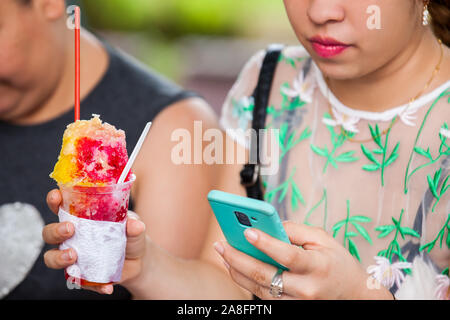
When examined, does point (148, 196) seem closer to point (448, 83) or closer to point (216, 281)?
point (216, 281)

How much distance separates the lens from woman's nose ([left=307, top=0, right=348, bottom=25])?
133 centimetres

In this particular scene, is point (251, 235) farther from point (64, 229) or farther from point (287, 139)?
point (287, 139)

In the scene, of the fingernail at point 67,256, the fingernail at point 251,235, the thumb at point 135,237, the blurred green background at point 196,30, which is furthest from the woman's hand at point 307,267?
the blurred green background at point 196,30

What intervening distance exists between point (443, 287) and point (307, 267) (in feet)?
1.61

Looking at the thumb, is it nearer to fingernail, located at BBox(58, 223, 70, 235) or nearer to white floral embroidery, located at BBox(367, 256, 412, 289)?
fingernail, located at BBox(58, 223, 70, 235)

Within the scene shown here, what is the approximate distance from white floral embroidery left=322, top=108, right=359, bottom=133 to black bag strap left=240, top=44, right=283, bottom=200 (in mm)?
188

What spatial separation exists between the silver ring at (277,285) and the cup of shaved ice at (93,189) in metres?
0.34

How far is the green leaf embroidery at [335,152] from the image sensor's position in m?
1.59

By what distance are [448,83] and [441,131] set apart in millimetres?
127

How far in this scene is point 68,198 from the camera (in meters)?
1.22

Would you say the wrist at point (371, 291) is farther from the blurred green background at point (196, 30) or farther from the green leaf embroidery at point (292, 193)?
the blurred green background at point (196, 30)

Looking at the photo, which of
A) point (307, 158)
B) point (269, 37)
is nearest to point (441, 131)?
point (307, 158)

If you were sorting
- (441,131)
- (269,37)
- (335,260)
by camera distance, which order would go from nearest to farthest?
1. (335,260)
2. (441,131)
3. (269,37)

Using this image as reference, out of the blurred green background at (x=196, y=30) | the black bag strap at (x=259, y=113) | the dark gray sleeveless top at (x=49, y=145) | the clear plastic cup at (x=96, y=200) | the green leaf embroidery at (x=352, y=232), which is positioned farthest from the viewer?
the blurred green background at (x=196, y=30)
